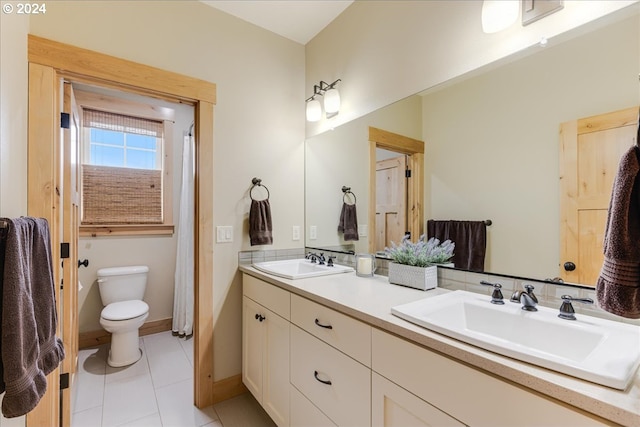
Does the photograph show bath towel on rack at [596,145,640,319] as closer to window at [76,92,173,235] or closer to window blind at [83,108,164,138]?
window at [76,92,173,235]

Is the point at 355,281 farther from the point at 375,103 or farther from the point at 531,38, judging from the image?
the point at 531,38

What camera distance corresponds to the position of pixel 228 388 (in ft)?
6.52

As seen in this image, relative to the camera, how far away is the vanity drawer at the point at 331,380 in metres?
1.05

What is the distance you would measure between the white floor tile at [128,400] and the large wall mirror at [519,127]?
2108 mm

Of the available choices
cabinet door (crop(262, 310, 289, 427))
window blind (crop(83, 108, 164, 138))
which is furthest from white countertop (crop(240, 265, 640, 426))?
window blind (crop(83, 108, 164, 138))

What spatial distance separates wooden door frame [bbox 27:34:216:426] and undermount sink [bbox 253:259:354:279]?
0.40 metres

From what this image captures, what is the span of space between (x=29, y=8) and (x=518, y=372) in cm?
244

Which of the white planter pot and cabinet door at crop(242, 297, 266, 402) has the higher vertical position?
the white planter pot

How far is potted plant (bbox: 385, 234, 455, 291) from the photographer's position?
136cm

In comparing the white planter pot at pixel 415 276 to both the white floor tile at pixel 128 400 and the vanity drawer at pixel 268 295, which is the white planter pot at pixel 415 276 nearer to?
the vanity drawer at pixel 268 295

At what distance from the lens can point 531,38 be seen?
1112 millimetres

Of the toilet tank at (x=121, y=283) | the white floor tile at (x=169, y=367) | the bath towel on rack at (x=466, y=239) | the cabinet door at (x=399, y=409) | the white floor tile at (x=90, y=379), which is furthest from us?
the toilet tank at (x=121, y=283)

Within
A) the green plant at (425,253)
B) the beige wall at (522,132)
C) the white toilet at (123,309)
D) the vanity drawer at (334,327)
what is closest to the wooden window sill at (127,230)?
the white toilet at (123,309)

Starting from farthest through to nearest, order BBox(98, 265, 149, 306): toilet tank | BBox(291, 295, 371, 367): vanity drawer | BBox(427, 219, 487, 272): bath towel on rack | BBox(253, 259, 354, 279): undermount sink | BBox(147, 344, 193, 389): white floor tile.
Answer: BBox(98, 265, 149, 306): toilet tank
BBox(147, 344, 193, 389): white floor tile
BBox(253, 259, 354, 279): undermount sink
BBox(427, 219, 487, 272): bath towel on rack
BBox(291, 295, 371, 367): vanity drawer
